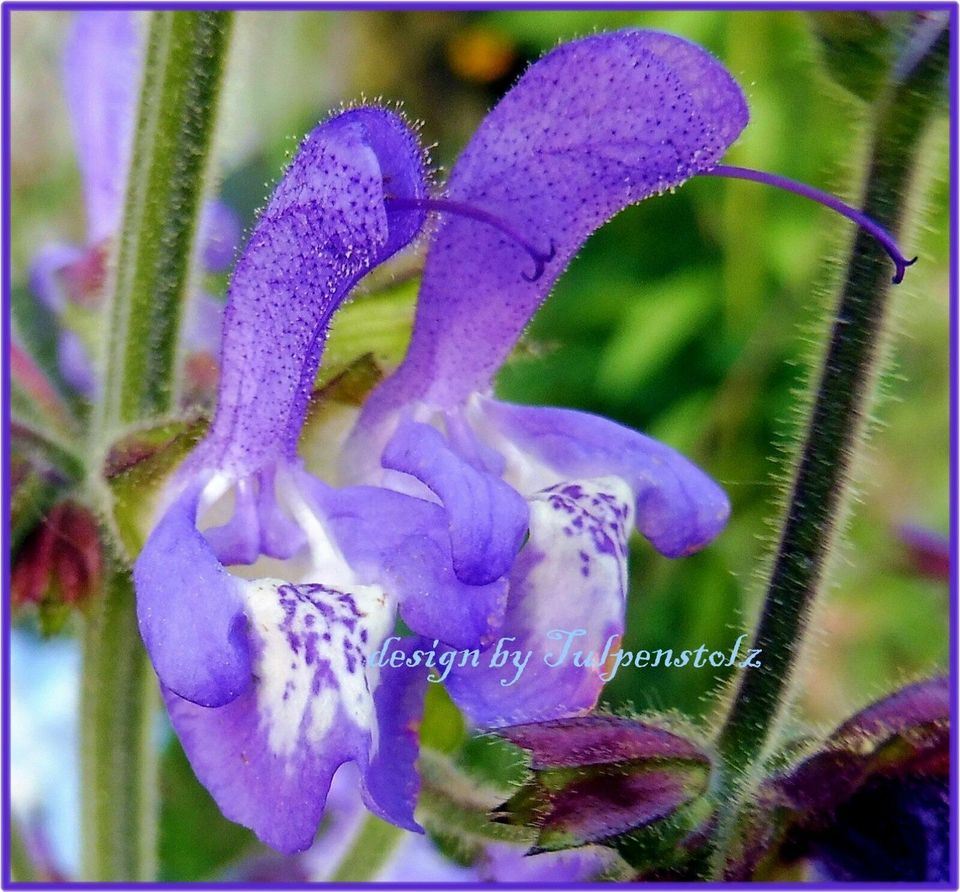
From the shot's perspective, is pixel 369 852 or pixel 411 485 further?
pixel 369 852

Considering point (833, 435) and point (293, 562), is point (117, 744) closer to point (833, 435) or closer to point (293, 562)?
point (293, 562)

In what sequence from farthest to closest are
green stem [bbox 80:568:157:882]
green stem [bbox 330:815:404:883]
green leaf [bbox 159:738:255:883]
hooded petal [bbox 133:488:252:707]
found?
green leaf [bbox 159:738:255:883], green stem [bbox 330:815:404:883], green stem [bbox 80:568:157:882], hooded petal [bbox 133:488:252:707]

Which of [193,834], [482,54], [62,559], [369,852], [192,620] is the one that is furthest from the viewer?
[482,54]

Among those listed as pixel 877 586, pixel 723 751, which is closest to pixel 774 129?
pixel 877 586

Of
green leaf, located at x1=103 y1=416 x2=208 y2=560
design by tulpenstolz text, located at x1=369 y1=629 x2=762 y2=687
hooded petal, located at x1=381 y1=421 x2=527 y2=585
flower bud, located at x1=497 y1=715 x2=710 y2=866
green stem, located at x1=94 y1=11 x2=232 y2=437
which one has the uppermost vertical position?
green stem, located at x1=94 y1=11 x2=232 y2=437

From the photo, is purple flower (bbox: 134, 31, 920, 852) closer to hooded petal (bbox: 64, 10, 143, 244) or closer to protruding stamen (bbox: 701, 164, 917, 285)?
protruding stamen (bbox: 701, 164, 917, 285)

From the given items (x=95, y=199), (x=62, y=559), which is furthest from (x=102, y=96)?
(x=62, y=559)

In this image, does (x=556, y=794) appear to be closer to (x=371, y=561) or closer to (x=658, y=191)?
(x=371, y=561)

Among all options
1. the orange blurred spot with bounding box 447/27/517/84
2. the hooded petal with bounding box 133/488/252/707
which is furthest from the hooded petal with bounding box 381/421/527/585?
the orange blurred spot with bounding box 447/27/517/84
